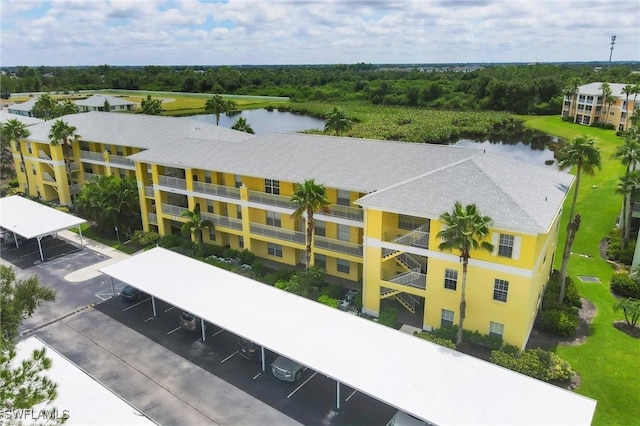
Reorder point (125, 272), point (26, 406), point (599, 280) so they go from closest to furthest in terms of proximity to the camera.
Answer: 1. point (26, 406)
2. point (125, 272)
3. point (599, 280)

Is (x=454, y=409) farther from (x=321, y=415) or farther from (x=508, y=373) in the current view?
(x=321, y=415)

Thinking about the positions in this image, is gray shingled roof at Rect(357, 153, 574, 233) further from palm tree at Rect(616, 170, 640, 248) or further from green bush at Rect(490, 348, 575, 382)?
palm tree at Rect(616, 170, 640, 248)

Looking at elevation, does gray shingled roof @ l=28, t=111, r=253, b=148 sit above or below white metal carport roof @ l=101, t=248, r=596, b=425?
above

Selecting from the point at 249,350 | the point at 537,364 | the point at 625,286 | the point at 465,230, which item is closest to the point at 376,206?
the point at 465,230

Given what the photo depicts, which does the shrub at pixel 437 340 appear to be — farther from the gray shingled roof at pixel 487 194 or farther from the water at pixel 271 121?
the water at pixel 271 121

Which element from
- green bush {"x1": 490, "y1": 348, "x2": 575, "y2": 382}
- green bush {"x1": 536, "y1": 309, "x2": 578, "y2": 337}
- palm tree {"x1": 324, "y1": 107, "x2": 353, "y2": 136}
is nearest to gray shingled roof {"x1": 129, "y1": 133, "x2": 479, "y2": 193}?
green bush {"x1": 536, "y1": 309, "x2": 578, "y2": 337}

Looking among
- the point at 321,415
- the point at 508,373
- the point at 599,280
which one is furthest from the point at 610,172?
the point at 321,415
